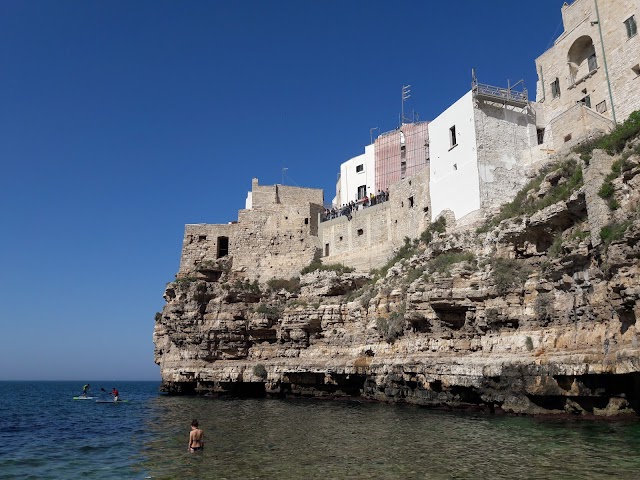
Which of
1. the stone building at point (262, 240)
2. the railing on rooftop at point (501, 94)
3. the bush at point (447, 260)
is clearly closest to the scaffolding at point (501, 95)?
the railing on rooftop at point (501, 94)

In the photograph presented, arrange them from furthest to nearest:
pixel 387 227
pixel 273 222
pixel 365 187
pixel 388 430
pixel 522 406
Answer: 1. pixel 365 187
2. pixel 273 222
3. pixel 387 227
4. pixel 522 406
5. pixel 388 430

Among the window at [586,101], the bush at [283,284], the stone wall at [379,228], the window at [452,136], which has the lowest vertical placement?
the bush at [283,284]

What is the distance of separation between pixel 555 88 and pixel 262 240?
21782 millimetres

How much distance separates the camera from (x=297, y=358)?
102ft

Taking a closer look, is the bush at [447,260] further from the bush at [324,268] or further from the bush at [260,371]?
the bush at [260,371]

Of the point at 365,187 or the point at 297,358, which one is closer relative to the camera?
the point at 297,358

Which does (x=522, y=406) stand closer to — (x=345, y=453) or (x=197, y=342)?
(x=345, y=453)

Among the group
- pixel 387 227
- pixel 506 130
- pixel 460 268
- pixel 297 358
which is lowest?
pixel 297 358

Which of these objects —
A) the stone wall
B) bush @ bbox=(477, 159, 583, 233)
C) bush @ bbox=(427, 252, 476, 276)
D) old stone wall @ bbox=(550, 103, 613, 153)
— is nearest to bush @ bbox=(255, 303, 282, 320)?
the stone wall

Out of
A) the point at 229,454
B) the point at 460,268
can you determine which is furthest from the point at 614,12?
the point at 229,454

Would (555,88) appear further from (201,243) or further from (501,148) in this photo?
(201,243)

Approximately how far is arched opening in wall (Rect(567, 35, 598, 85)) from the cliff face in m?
7.93

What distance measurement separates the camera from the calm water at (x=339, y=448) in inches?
438

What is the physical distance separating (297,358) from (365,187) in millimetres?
17860
